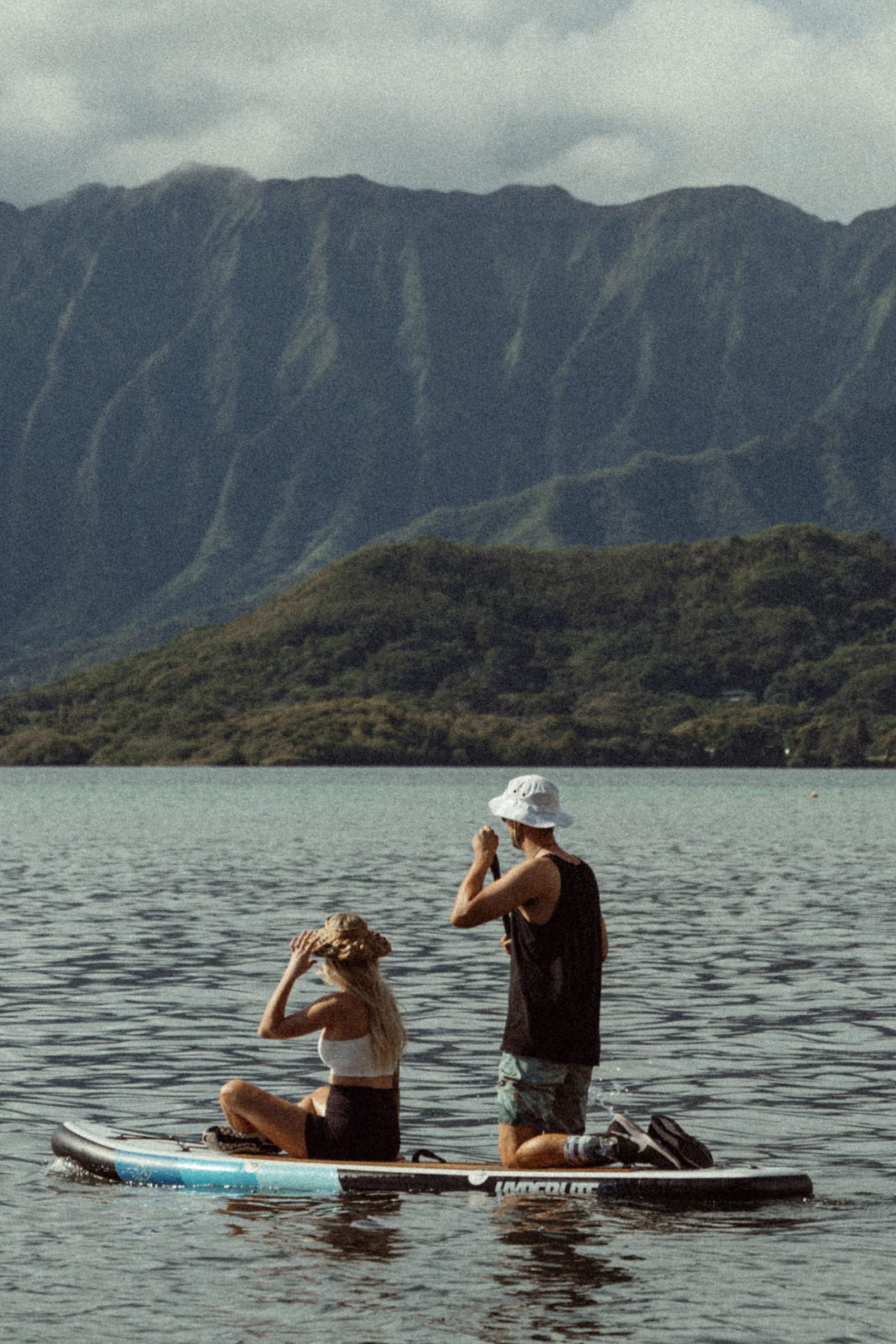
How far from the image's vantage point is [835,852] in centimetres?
8669

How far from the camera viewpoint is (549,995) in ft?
54.4

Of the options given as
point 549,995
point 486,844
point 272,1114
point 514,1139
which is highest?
point 486,844

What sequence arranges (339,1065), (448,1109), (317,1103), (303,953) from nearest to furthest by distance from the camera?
(303,953), (339,1065), (317,1103), (448,1109)

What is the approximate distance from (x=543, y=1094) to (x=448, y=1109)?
6.34 m

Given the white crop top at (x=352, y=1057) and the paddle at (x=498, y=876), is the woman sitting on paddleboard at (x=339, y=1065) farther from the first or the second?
the paddle at (x=498, y=876)

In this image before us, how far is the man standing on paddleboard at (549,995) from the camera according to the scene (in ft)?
52.2

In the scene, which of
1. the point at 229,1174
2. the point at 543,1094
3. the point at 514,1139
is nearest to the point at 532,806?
the point at 543,1094

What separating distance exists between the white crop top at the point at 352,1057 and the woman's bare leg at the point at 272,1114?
897mm

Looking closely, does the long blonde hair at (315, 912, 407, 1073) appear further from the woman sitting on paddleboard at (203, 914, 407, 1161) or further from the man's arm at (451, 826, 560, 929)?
the man's arm at (451, 826, 560, 929)

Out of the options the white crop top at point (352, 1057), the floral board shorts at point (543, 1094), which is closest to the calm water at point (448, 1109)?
the floral board shorts at point (543, 1094)

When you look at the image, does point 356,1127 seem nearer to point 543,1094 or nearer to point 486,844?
point 543,1094

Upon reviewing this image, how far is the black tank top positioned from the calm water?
1.50 metres

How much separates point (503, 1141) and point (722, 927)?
101 feet

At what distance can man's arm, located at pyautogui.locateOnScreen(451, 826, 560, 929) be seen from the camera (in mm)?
15641
